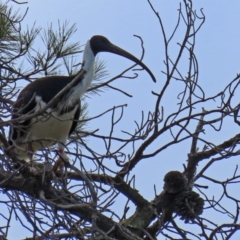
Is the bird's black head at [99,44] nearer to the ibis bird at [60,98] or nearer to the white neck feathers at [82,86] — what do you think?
the ibis bird at [60,98]

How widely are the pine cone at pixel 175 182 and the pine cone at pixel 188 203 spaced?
35mm

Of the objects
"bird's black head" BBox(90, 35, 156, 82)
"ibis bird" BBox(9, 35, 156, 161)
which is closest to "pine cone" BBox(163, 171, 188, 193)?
"ibis bird" BBox(9, 35, 156, 161)

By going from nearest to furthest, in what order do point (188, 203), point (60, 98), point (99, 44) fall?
point (188, 203)
point (60, 98)
point (99, 44)

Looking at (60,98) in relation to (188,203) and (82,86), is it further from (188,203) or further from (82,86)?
(188,203)

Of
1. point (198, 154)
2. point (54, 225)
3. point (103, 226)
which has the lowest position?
point (54, 225)

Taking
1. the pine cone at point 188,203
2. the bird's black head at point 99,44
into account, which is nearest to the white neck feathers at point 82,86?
the bird's black head at point 99,44

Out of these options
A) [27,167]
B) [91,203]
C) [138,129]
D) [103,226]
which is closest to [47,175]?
[27,167]

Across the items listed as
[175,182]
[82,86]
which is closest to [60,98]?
[82,86]

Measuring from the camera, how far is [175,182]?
396 cm

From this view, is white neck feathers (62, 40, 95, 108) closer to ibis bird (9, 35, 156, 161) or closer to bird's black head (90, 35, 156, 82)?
ibis bird (9, 35, 156, 161)

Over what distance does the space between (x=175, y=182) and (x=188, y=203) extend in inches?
5.3

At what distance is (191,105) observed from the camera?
354cm

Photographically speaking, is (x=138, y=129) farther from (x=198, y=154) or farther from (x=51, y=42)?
(x=51, y=42)

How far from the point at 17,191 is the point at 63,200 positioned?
0.36 meters
